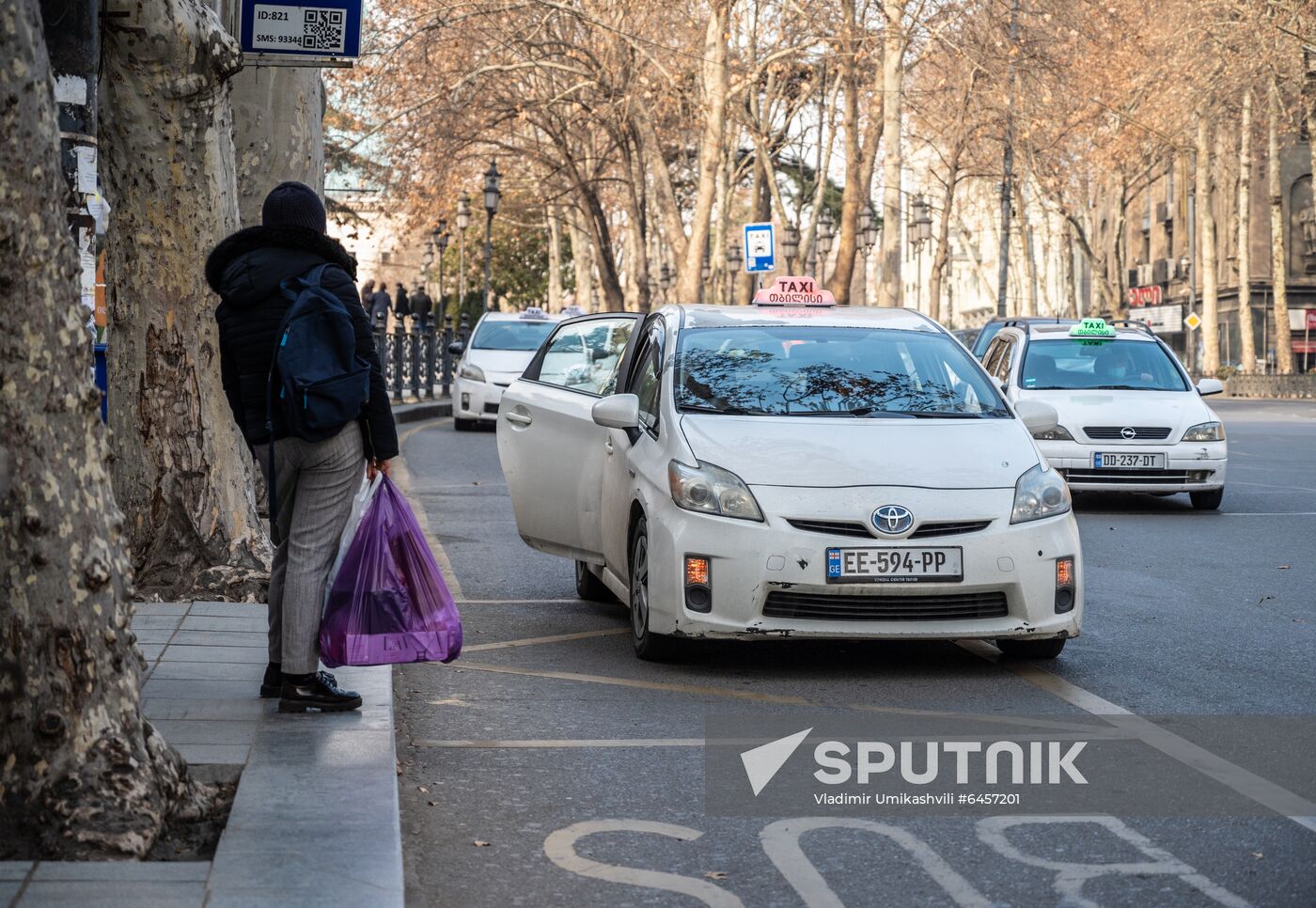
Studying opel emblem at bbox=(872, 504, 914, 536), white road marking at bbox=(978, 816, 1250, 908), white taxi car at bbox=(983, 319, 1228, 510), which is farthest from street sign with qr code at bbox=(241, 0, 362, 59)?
white taxi car at bbox=(983, 319, 1228, 510)

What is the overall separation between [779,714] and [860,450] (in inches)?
57.7

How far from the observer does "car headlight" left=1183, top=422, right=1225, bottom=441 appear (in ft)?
51.8

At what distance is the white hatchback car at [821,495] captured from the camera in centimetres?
757

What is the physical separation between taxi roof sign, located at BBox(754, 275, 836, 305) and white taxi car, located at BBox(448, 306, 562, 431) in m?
14.0

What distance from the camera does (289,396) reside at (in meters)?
6.12

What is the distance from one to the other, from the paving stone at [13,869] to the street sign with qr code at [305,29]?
6353 millimetres

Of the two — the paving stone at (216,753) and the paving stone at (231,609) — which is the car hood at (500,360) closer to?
the paving stone at (231,609)

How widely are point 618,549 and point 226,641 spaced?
1.77 m

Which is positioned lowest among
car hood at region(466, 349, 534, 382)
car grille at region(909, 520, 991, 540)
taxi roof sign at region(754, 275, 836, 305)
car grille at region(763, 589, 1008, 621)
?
car grille at region(763, 589, 1008, 621)

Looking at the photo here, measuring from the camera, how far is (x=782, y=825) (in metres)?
5.27

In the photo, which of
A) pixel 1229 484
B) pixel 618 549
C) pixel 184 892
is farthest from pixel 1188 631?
pixel 1229 484

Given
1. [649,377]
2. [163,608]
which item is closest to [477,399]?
[649,377]

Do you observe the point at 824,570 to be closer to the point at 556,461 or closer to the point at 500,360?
the point at 556,461

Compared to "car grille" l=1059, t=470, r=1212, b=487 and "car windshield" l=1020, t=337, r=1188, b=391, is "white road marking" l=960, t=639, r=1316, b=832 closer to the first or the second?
"car grille" l=1059, t=470, r=1212, b=487
